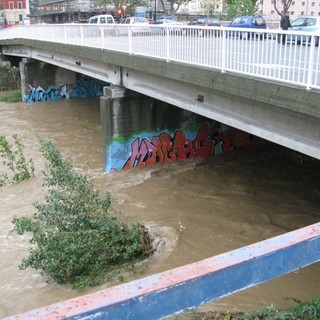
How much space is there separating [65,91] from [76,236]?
2212 centimetres

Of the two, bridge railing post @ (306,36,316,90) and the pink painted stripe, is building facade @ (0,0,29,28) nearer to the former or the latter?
bridge railing post @ (306,36,316,90)

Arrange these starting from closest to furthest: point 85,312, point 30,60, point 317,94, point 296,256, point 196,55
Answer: point 85,312, point 296,256, point 317,94, point 196,55, point 30,60

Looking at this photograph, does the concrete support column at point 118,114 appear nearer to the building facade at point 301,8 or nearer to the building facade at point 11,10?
the building facade at point 301,8

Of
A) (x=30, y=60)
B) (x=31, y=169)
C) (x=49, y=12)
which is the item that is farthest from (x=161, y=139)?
(x=49, y=12)

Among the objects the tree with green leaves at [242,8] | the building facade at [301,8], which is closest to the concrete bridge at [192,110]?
the tree with green leaves at [242,8]

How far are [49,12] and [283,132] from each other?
81.2 m

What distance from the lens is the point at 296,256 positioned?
2025 mm

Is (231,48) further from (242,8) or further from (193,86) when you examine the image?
(242,8)

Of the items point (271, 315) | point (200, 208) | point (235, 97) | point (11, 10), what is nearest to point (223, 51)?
point (235, 97)

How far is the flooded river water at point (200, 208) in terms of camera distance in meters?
6.77

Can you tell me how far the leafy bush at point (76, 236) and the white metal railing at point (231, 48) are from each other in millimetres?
3540

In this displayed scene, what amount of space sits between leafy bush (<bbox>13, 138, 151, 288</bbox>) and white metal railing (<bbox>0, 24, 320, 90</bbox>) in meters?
3.54

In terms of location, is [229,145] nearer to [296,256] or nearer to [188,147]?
[188,147]

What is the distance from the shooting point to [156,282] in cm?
170
